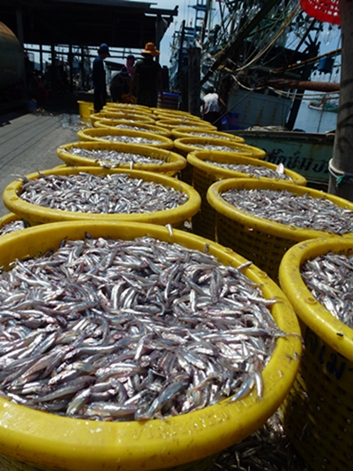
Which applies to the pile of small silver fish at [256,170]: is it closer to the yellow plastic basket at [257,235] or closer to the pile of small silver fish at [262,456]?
the yellow plastic basket at [257,235]

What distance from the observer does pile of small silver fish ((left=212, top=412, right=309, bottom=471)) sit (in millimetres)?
2217

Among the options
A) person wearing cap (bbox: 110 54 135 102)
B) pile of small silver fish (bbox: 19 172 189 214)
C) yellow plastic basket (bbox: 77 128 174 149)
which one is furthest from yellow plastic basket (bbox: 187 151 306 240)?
person wearing cap (bbox: 110 54 135 102)

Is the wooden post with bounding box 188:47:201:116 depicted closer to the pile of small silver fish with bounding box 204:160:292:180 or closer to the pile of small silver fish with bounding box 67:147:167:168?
the pile of small silver fish with bounding box 204:160:292:180

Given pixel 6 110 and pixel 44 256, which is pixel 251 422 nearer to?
pixel 44 256

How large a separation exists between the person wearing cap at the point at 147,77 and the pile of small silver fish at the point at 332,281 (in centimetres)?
1045

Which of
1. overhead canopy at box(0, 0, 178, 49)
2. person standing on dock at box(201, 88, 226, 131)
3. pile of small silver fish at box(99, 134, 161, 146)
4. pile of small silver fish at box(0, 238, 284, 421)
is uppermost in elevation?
overhead canopy at box(0, 0, 178, 49)

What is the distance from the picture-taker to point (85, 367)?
5.10 ft

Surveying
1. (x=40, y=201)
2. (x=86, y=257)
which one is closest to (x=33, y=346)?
(x=86, y=257)

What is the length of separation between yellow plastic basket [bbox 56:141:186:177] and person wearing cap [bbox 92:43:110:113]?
6.73 metres

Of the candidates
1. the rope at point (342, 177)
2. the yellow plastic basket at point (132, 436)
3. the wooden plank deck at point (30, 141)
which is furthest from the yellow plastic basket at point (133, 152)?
the yellow plastic basket at point (132, 436)

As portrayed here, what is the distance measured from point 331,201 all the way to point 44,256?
3418mm

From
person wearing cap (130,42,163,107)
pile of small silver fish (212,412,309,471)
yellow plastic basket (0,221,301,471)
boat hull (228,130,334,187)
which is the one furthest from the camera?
person wearing cap (130,42,163,107)

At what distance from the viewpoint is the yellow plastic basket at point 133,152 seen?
4488 millimetres

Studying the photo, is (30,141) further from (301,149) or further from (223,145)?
(301,149)
